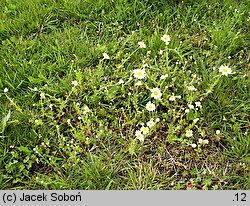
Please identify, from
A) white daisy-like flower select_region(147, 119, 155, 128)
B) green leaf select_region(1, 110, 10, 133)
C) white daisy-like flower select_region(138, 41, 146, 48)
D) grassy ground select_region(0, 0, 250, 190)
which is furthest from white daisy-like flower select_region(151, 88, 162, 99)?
green leaf select_region(1, 110, 10, 133)

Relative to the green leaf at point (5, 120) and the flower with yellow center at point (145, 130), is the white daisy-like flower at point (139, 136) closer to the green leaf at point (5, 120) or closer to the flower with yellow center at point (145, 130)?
the flower with yellow center at point (145, 130)

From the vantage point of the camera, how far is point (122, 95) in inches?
108

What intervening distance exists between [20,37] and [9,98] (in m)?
0.74

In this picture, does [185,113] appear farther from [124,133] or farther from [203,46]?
[203,46]

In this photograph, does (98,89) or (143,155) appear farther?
(98,89)

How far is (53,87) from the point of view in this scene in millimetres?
2828

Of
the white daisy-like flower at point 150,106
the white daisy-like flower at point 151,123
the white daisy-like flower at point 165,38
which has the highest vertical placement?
the white daisy-like flower at point 165,38

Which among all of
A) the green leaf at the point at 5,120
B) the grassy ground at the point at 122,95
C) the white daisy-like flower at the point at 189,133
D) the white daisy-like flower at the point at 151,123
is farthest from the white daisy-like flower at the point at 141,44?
the green leaf at the point at 5,120

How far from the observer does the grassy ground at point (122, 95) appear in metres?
2.45

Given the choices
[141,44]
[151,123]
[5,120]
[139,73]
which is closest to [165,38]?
[141,44]

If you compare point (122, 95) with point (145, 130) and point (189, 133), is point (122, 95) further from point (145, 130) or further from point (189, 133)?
point (189, 133)
